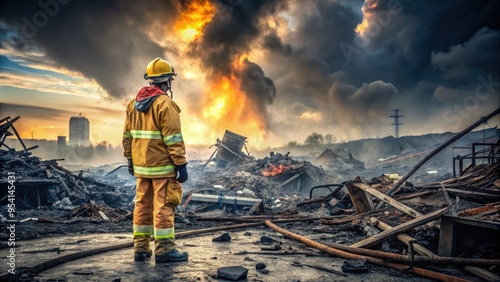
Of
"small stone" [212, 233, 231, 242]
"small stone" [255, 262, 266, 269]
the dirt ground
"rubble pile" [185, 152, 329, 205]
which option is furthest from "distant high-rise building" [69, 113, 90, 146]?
"small stone" [255, 262, 266, 269]

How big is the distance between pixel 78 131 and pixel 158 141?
43.4 metres

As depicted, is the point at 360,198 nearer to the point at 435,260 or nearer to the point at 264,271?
the point at 435,260

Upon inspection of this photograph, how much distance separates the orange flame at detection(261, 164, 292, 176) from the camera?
18172 millimetres

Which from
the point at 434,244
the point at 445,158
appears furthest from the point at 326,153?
the point at 434,244

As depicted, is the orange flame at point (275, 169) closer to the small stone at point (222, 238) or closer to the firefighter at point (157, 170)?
the small stone at point (222, 238)

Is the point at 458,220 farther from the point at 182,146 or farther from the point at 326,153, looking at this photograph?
the point at 326,153

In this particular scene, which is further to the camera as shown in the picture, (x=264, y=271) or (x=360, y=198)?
(x=360, y=198)

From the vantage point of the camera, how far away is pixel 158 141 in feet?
11.9

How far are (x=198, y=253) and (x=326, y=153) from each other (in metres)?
32.2

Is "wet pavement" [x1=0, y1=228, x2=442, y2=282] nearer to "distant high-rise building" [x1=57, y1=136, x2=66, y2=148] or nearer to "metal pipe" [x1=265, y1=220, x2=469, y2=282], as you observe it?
"metal pipe" [x1=265, y1=220, x2=469, y2=282]

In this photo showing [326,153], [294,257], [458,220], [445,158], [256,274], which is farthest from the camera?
[326,153]

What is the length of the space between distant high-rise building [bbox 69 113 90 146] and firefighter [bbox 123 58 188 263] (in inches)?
1685

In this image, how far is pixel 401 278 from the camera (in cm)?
296

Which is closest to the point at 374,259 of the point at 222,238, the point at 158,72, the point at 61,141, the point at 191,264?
the point at 191,264
